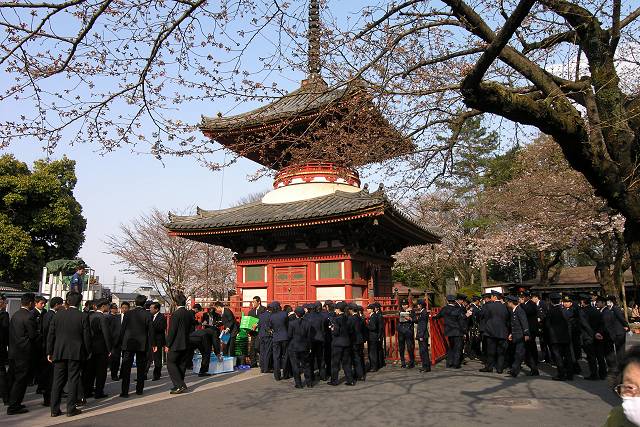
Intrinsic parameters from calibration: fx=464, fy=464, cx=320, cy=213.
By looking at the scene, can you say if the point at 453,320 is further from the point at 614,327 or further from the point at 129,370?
the point at 129,370

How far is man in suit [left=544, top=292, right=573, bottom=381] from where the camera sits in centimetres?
1003

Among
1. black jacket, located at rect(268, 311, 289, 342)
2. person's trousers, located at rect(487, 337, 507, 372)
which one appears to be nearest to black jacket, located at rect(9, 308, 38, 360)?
black jacket, located at rect(268, 311, 289, 342)

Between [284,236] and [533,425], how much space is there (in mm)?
11174

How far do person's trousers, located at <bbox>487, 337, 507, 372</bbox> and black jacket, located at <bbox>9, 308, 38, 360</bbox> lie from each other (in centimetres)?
965

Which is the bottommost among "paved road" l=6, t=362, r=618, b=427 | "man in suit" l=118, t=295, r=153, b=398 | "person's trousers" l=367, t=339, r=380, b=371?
"paved road" l=6, t=362, r=618, b=427

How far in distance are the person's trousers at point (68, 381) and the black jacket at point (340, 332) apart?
4.85m

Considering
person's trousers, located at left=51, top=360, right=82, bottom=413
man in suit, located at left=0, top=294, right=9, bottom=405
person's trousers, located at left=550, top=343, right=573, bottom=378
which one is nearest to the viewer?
person's trousers, located at left=51, top=360, right=82, bottom=413

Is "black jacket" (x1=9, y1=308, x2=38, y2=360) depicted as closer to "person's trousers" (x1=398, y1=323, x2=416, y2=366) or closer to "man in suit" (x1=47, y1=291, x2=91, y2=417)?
"man in suit" (x1=47, y1=291, x2=91, y2=417)

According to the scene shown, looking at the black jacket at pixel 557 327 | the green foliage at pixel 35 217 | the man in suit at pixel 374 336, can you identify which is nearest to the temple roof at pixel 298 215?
the man in suit at pixel 374 336

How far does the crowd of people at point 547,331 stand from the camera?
10.2 metres

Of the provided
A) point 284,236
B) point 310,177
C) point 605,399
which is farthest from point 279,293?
point 605,399

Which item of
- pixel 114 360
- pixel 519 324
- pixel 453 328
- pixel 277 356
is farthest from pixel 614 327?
pixel 114 360

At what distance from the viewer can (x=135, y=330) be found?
9.26m

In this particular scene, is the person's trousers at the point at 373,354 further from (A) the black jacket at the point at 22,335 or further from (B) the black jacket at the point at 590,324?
(A) the black jacket at the point at 22,335
